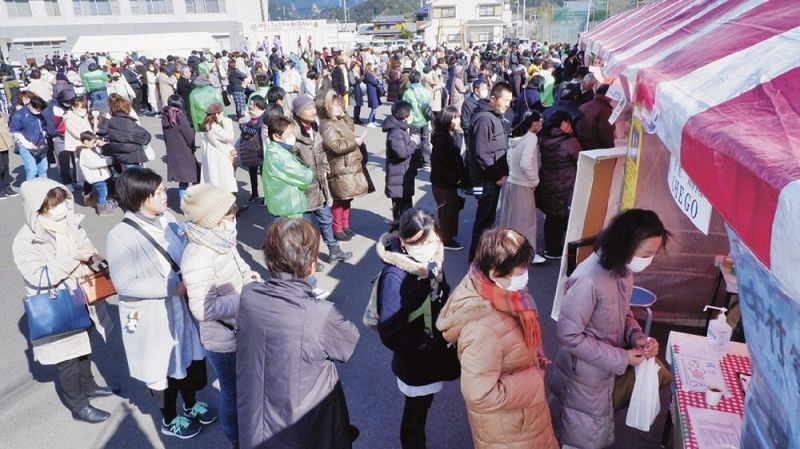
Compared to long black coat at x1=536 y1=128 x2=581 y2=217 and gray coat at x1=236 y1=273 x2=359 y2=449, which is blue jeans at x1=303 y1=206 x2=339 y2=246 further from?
gray coat at x1=236 y1=273 x2=359 y2=449

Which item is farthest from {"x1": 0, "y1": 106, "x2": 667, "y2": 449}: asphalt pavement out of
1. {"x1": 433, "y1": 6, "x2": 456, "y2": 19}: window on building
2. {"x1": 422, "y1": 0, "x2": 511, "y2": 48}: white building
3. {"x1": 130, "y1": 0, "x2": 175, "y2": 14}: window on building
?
{"x1": 433, "y1": 6, "x2": 456, "y2": 19}: window on building

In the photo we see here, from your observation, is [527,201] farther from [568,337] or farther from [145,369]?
[145,369]

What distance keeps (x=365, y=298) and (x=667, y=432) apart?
283cm

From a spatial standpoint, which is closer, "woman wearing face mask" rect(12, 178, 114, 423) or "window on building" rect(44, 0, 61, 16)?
"woman wearing face mask" rect(12, 178, 114, 423)

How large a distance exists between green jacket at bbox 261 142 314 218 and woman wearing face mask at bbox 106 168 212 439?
73.3 inches

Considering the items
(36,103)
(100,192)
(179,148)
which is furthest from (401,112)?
(36,103)

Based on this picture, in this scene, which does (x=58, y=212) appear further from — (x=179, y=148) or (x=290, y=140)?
(x=179, y=148)

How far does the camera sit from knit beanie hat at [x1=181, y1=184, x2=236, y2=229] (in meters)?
2.60

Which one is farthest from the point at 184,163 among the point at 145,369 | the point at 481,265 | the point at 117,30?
the point at 117,30

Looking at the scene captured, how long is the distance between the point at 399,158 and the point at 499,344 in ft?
13.0

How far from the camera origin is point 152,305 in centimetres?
289

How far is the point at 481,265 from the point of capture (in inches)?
85.2

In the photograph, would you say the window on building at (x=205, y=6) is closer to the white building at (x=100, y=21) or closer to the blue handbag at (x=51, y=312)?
the white building at (x=100, y=21)

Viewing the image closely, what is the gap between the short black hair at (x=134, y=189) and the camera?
2.80 metres
